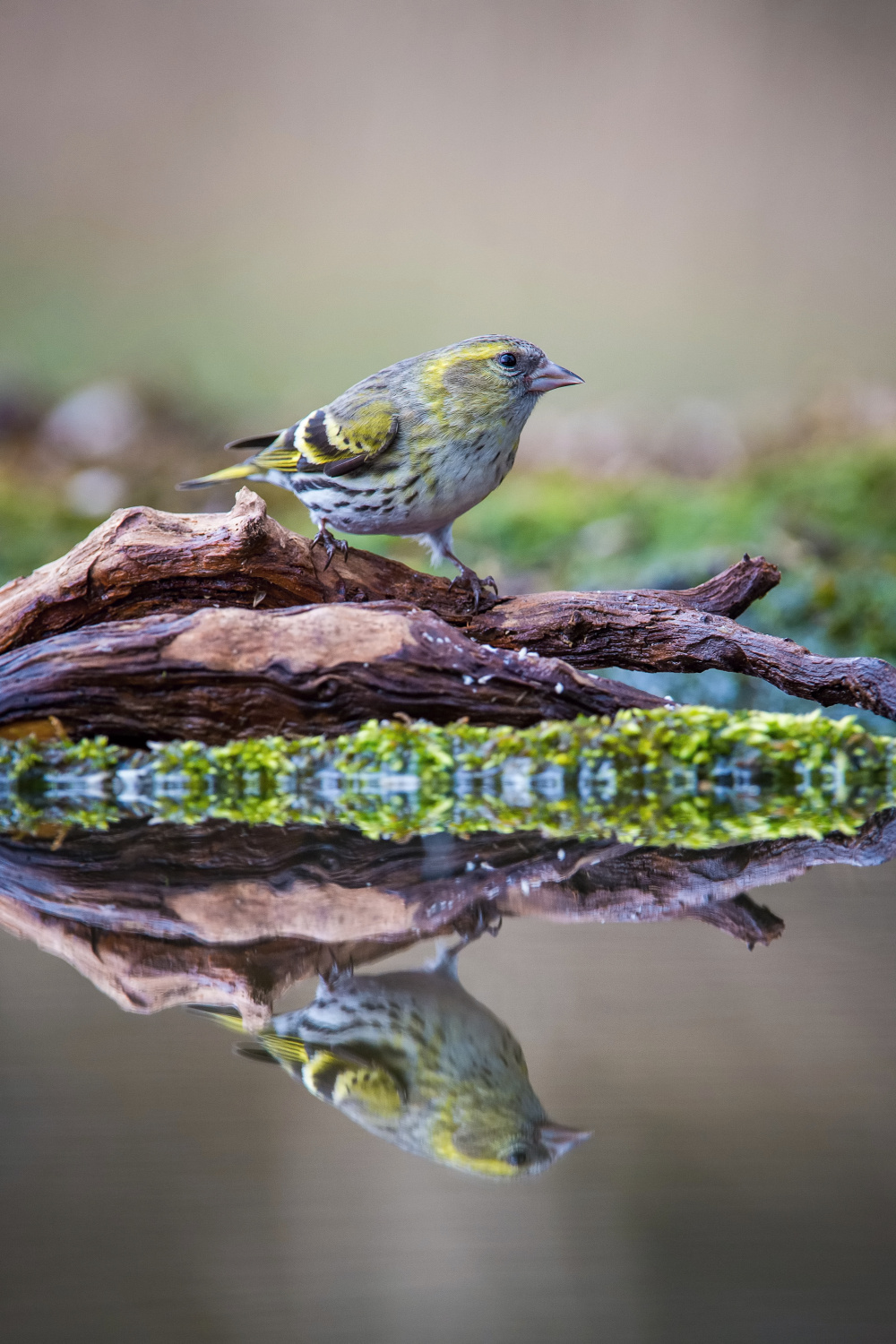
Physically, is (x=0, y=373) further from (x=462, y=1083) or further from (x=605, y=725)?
(x=462, y=1083)

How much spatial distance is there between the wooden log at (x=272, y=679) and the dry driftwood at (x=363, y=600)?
14 cm

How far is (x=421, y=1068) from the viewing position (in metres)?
1.55

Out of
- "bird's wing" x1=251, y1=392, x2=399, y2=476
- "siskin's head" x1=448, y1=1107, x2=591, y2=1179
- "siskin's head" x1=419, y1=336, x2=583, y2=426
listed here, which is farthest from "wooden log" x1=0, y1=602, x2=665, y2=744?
"siskin's head" x1=448, y1=1107, x2=591, y2=1179

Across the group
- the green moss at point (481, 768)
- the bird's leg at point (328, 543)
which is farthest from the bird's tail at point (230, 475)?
the green moss at point (481, 768)

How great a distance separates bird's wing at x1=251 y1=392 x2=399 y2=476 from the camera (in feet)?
14.2

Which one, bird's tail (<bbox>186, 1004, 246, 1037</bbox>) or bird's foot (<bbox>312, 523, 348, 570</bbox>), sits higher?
bird's tail (<bbox>186, 1004, 246, 1037</bbox>)

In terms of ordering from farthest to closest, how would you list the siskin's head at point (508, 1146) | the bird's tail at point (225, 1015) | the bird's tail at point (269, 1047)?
the bird's tail at point (225, 1015), the bird's tail at point (269, 1047), the siskin's head at point (508, 1146)

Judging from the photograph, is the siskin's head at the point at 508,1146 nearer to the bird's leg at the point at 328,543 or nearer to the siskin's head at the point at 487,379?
the bird's leg at the point at 328,543

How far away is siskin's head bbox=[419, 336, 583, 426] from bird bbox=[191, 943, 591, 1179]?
2909 mm

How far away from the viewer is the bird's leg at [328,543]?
4422 millimetres

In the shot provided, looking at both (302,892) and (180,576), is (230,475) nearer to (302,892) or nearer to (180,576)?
(180,576)

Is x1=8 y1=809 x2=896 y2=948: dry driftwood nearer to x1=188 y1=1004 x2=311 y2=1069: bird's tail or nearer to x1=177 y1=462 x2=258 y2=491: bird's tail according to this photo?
x1=188 y1=1004 x2=311 y2=1069: bird's tail

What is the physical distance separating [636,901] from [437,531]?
2654 millimetres

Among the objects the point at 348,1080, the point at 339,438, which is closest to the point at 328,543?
the point at 339,438
